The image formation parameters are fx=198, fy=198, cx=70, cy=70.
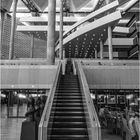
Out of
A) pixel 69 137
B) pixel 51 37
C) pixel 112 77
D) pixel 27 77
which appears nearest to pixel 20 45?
pixel 51 37

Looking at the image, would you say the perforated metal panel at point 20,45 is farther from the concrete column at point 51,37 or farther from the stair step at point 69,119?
the stair step at point 69,119

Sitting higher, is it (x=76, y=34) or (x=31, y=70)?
(x=76, y=34)

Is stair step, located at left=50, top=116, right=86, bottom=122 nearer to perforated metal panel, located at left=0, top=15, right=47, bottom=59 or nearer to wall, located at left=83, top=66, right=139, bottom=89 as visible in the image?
wall, located at left=83, top=66, right=139, bottom=89

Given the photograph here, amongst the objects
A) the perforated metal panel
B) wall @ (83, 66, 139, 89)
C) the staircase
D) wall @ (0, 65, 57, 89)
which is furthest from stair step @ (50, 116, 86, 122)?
the perforated metal panel

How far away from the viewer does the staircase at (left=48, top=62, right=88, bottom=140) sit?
19.3 ft

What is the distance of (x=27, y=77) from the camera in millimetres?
13773

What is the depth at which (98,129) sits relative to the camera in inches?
173

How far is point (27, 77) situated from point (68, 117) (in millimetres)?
7694

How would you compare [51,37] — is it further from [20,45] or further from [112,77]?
[20,45]

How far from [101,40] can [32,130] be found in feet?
80.7

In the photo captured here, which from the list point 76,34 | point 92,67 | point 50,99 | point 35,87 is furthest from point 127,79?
point 76,34

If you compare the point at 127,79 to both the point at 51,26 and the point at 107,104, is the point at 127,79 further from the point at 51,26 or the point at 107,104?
the point at 51,26

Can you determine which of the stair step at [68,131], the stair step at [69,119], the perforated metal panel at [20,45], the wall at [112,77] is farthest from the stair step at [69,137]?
the perforated metal panel at [20,45]

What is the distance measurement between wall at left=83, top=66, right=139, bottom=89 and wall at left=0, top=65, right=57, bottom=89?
2796mm
